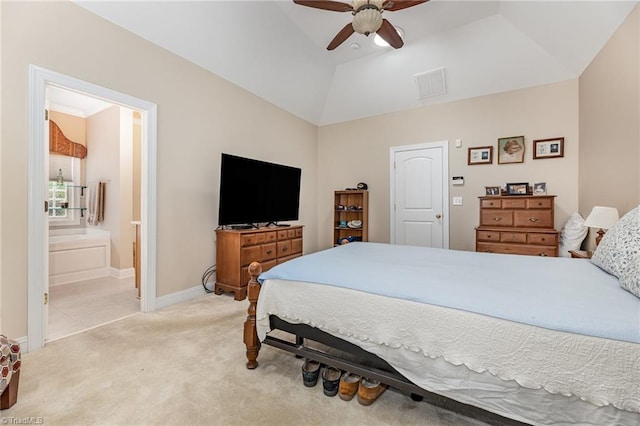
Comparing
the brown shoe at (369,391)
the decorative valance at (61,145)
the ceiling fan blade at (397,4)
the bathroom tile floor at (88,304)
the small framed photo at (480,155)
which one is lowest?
the bathroom tile floor at (88,304)

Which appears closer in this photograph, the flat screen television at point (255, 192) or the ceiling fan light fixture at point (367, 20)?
the ceiling fan light fixture at point (367, 20)

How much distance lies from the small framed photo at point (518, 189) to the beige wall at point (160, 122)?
139 inches

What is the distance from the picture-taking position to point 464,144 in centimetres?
425

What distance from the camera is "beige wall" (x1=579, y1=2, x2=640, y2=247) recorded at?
7.52 feet

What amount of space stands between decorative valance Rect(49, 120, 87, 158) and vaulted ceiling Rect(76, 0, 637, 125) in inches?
120

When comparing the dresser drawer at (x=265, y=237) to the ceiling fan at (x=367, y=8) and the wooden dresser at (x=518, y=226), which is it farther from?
the wooden dresser at (x=518, y=226)

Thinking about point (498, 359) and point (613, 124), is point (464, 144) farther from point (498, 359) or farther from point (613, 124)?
point (498, 359)

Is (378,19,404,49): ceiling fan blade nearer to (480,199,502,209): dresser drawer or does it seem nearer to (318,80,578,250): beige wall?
(318,80,578,250): beige wall

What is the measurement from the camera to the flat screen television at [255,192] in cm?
317

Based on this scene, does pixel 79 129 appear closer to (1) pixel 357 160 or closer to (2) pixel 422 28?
(1) pixel 357 160

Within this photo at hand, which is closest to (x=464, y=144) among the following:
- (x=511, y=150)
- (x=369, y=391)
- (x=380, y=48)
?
(x=511, y=150)

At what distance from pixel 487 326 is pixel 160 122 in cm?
333

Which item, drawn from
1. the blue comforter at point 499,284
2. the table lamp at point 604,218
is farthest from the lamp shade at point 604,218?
the blue comforter at point 499,284

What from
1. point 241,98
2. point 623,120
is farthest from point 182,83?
point 623,120
